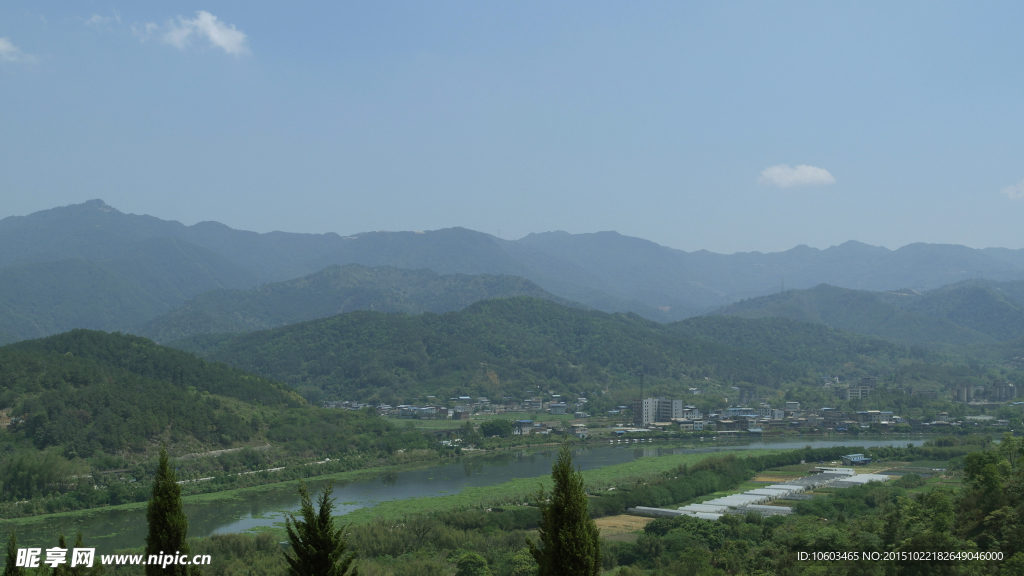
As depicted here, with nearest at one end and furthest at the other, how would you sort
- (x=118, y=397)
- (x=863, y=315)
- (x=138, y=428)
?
(x=138, y=428) → (x=118, y=397) → (x=863, y=315)

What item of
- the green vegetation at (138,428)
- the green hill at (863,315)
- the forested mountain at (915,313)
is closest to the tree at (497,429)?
the green vegetation at (138,428)

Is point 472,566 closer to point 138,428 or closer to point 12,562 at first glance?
point 12,562

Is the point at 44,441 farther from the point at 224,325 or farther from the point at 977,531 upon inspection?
the point at 224,325

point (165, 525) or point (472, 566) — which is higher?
point (165, 525)

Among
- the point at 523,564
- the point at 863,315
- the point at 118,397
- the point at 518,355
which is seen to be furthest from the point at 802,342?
the point at 523,564

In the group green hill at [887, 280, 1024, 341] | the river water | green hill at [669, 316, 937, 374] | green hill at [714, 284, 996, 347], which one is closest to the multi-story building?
the river water

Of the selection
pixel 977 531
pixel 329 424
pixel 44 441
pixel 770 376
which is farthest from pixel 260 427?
pixel 770 376

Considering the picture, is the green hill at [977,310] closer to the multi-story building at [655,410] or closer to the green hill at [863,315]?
the green hill at [863,315]
